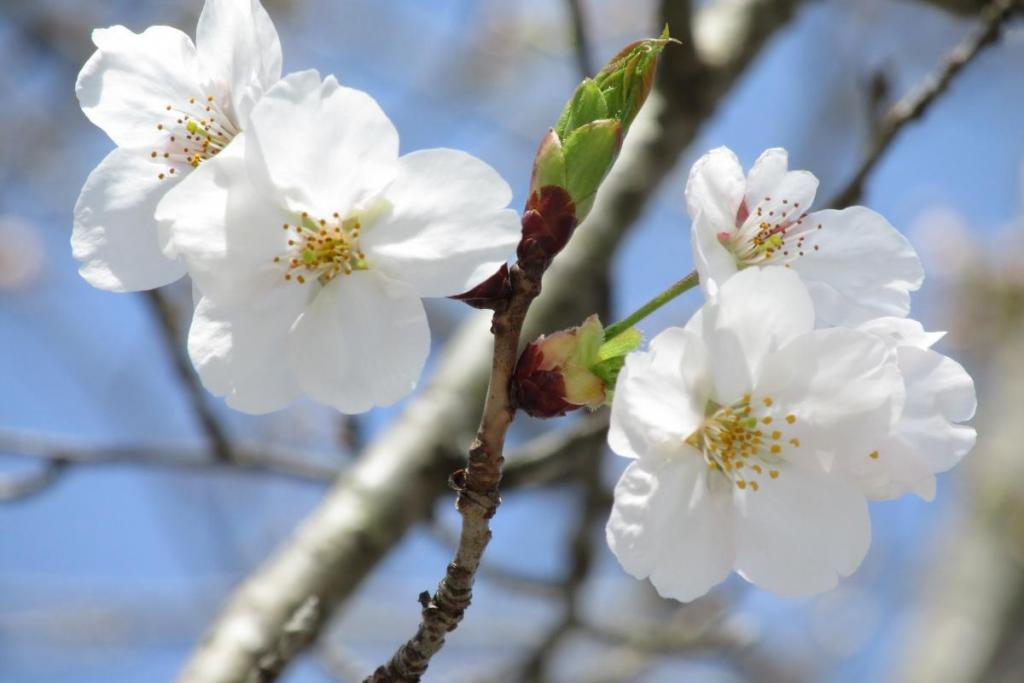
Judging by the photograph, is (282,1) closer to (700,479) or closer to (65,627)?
(65,627)

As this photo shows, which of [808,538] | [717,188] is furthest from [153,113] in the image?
[808,538]

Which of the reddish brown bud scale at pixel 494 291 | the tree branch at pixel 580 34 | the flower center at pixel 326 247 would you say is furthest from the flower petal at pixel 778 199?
the tree branch at pixel 580 34

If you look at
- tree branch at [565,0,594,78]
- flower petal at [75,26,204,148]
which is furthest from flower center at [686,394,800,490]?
tree branch at [565,0,594,78]

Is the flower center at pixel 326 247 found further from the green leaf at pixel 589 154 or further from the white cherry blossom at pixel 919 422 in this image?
the white cherry blossom at pixel 919 422

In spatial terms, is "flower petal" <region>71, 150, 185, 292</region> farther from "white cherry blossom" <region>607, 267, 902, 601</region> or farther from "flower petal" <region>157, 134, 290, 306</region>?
"white cherry blossom" <region>607, 267, 902, 601</region>

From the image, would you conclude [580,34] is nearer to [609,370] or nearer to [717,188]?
[717,188]

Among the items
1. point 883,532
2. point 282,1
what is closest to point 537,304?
point 282,1
